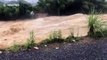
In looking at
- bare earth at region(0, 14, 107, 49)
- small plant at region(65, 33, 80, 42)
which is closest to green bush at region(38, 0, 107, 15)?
bare earth at region(0, 14, 107, 49)

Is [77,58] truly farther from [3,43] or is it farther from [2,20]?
[2,20]

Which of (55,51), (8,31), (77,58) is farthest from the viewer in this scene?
(8,31)

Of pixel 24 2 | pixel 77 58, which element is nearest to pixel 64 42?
pixel 77 58

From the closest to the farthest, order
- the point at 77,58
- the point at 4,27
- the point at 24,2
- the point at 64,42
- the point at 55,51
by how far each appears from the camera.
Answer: the point at 77,58 → the point at 55,51 → the point at 64,42 → the point at 4,27 → the point at 24,2

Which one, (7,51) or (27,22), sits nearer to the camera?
(7,51)

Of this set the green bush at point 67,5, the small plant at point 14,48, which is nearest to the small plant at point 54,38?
the small plant at point 14,48

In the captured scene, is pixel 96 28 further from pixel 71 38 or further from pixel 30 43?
pixel 30 43

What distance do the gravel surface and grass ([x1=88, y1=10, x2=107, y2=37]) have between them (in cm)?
31

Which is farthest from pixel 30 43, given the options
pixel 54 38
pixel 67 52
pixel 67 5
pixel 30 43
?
pixel 67 5

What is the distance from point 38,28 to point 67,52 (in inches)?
75.3

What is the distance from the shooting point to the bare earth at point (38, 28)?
729 cm

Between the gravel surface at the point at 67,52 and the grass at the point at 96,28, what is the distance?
0.31 m

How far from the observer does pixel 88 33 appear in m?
7.35

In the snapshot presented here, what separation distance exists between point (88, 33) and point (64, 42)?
0.61 m
